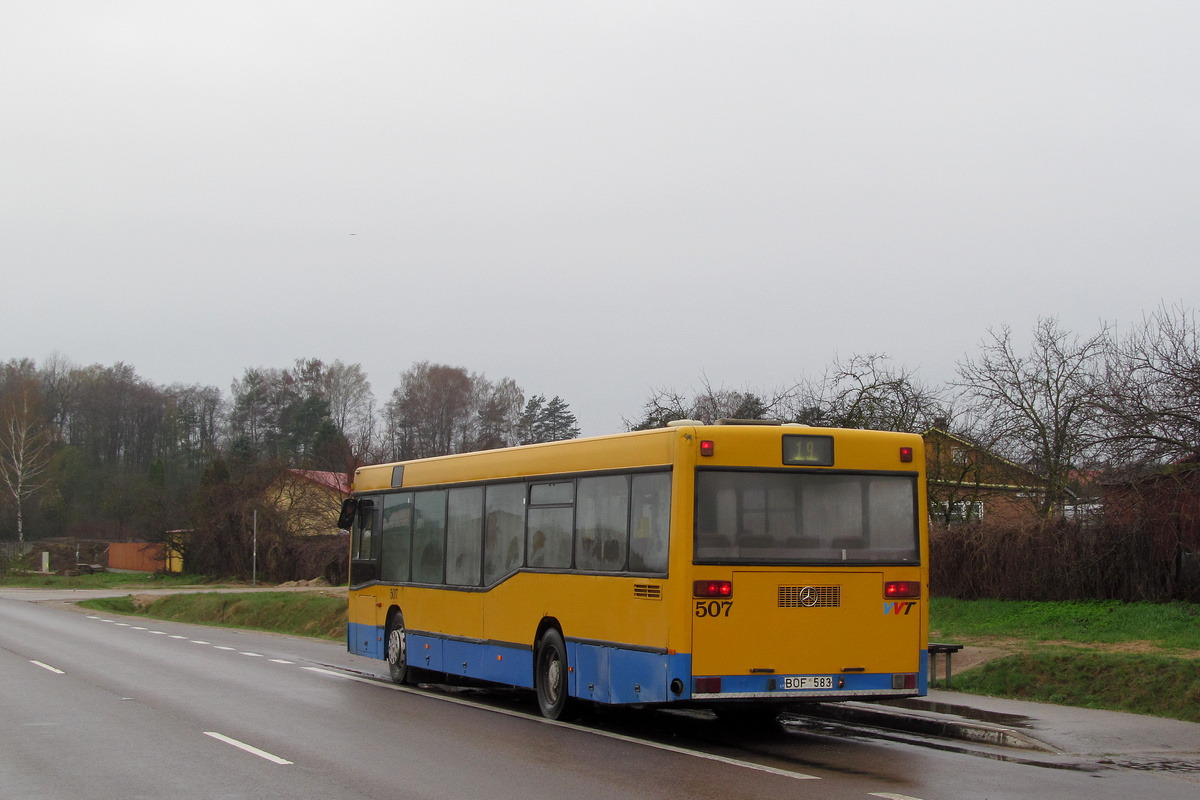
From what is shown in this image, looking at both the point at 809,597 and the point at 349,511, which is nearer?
the point at 809,597

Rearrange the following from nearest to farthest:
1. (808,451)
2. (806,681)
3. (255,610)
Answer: (806,681)
(808,451)
(255,610)

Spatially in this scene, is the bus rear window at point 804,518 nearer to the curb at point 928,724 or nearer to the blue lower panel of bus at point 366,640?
the curb at point 928,724

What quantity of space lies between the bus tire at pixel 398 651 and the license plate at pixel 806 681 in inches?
299

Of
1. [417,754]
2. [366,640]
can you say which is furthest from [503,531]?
[366,640]

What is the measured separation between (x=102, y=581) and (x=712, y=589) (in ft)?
198

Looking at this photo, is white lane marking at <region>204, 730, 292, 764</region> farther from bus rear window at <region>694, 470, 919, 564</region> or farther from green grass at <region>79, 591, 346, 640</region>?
green grass at <region>79, 591, 346, 640</region>

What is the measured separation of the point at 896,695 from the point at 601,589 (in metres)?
2.98

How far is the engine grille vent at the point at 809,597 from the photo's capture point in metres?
10.8

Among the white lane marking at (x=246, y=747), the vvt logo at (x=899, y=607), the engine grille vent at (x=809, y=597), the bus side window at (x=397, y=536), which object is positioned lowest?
the white lane marking at (x=246, y=747)

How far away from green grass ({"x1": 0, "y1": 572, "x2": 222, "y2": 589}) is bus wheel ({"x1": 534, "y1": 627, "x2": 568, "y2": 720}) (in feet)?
154

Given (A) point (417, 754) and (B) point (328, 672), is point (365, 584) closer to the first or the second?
(B) point (328, 672)

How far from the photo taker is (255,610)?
37.2 m

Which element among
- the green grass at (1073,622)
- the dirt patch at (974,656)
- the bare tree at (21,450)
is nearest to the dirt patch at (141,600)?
the green grass at (1073,622)

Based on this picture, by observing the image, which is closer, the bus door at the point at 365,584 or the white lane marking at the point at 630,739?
the white lane marking at the point at 630,739
